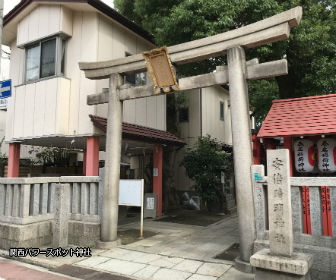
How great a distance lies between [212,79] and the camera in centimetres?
778

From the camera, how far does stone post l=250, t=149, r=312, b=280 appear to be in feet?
17.1

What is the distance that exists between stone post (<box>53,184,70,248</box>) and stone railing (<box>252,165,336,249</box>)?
5.35 m

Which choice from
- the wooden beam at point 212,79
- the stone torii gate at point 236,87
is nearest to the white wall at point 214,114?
the wooden beam at point 212,79

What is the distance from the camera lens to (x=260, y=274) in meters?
5.44

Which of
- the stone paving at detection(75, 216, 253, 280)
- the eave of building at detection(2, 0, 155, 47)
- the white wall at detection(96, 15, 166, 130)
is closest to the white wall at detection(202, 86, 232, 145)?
the white wall at detection(96, 15, 166, 130)

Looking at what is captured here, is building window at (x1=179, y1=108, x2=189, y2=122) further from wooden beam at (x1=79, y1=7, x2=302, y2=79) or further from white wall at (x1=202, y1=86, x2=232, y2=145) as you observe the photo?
wooden beam at (x1=79, y1=7, x2=302, y2=79)

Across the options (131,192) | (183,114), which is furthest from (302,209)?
(183,114)

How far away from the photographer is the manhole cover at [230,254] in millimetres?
7648

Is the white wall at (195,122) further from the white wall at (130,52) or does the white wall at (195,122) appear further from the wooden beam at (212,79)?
the wooden beam at (212,79)

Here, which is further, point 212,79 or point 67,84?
point 67,84

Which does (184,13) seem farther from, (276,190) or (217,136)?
(217,136)

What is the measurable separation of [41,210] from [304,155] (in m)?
8.03

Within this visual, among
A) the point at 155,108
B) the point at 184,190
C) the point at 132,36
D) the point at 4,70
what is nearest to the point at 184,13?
the point at 132,36

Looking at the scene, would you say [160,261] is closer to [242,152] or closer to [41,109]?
[242,152]
